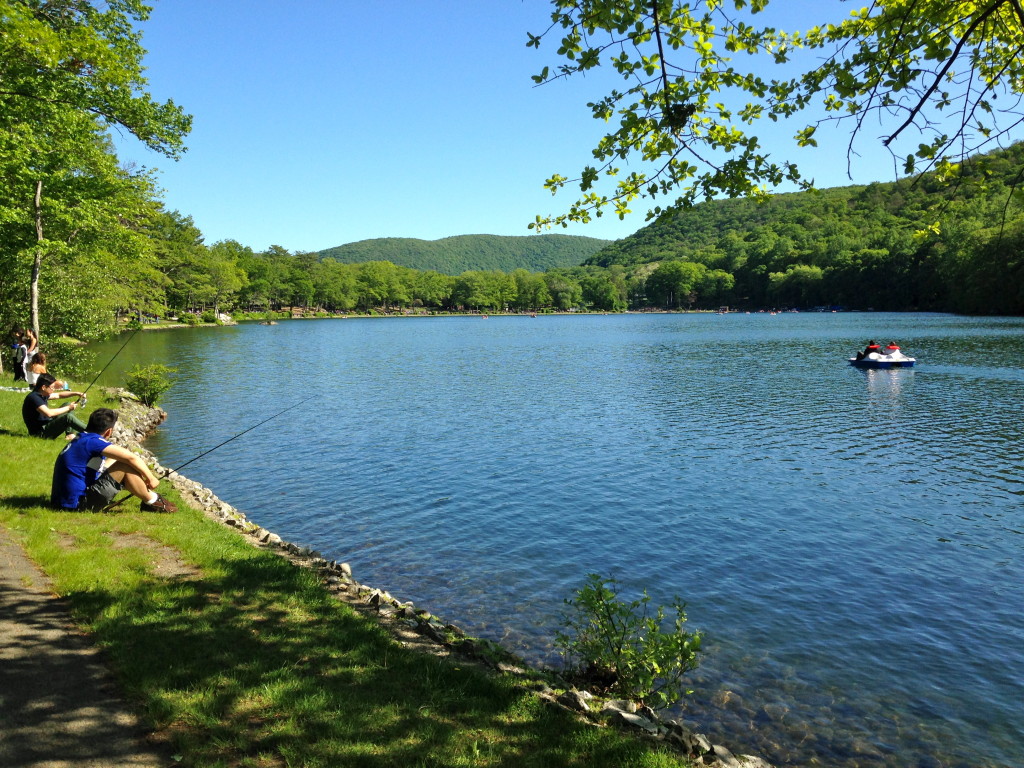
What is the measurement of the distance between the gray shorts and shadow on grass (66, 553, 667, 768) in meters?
3.65

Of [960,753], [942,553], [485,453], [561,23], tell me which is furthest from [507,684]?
[485,453]

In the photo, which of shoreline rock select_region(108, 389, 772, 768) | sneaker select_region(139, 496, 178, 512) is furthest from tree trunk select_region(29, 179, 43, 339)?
shoreline rock select_region(108, 389, 772, 768)

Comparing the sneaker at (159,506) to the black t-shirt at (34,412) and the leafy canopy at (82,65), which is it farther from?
the leafy canopy at (82,65)

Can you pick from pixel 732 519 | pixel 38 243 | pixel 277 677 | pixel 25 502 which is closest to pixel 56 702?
pixel 277 677

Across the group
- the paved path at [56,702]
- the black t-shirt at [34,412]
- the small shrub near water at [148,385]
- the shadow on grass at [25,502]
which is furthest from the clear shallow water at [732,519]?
the paved path at [56,702]

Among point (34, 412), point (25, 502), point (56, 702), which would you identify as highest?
point (34, 412)

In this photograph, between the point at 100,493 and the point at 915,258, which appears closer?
the point at 100,493

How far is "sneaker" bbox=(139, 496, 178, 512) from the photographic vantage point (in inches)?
408

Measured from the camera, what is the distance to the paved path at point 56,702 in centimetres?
429

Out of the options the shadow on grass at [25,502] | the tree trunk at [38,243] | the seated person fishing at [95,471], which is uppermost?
the tree trunk at [38,243]

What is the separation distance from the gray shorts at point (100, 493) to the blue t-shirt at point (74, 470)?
10 cm

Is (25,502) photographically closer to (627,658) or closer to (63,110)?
(627,658)

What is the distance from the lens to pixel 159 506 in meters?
10.4

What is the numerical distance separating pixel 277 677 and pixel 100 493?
20.3 ft
